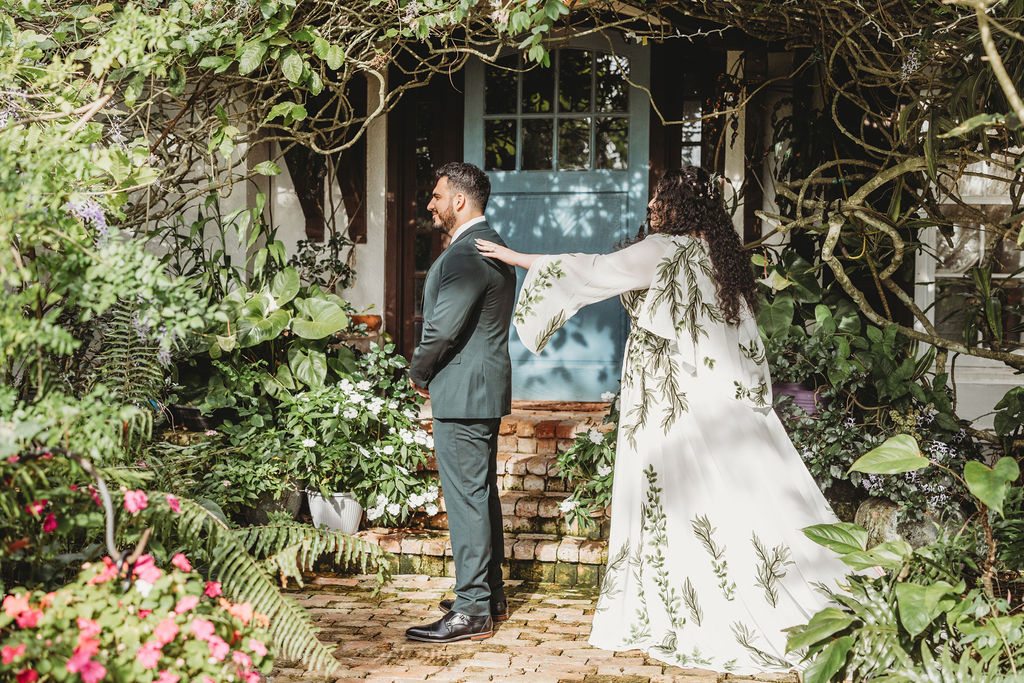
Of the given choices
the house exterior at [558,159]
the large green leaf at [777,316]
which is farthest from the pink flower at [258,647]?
the house exterior at [558,159]

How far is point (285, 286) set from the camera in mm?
5262

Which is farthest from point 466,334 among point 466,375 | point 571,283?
point 571,283

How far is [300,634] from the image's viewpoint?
230 centimetres

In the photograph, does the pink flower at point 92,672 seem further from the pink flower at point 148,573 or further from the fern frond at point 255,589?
the fern frond at point 255,589

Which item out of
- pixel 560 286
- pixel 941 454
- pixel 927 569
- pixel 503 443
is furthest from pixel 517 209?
pixel 927 569

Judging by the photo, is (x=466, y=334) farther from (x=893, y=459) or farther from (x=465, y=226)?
(x=893, y=459)

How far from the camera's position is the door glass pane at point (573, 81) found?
620 centimetres

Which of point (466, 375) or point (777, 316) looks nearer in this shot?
point (466, 375)

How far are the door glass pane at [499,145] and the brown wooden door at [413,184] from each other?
0.20 meters

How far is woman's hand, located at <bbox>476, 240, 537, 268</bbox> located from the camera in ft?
11.8

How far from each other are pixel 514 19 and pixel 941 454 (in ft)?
9.52

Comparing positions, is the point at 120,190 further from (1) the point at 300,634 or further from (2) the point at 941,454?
(2) the point at 941,454

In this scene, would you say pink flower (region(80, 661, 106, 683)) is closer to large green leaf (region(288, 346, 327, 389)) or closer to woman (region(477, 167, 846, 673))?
woman (region(477, 167, 846, 673))

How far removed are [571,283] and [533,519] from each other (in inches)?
67.7
